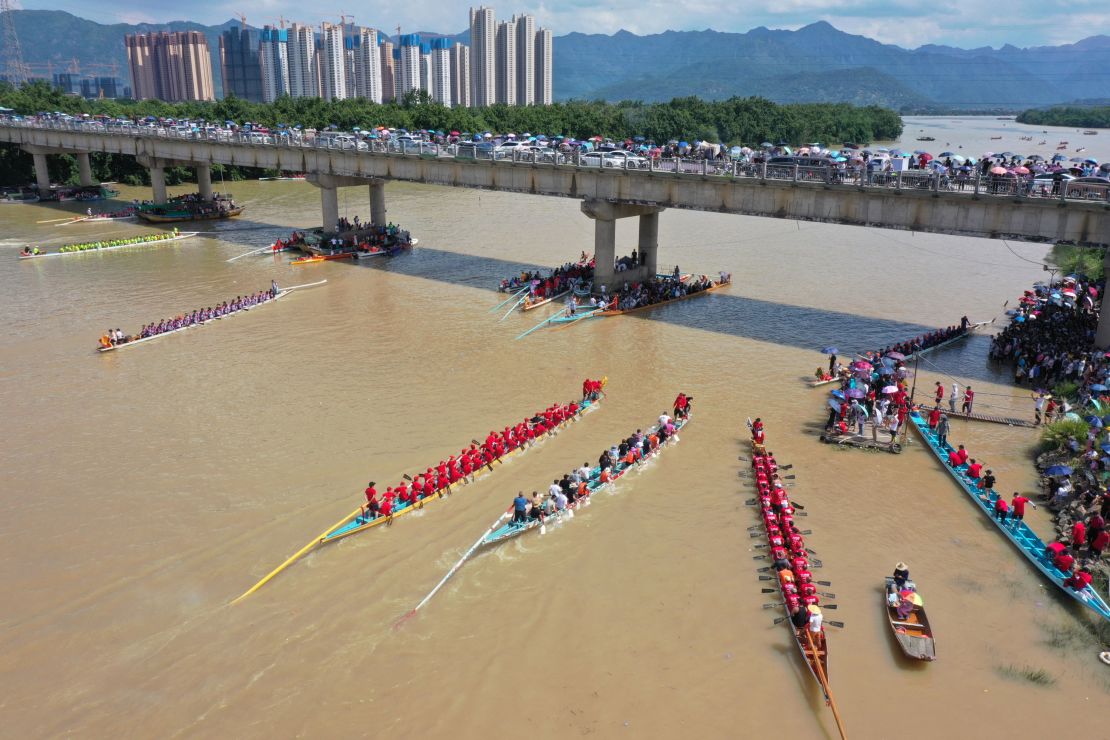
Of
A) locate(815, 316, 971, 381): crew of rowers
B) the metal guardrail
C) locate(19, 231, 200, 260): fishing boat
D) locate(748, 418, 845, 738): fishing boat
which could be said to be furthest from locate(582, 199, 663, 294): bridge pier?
locate(19, 231, 200, 260): fishing boat

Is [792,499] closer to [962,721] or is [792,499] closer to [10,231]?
[962,721]

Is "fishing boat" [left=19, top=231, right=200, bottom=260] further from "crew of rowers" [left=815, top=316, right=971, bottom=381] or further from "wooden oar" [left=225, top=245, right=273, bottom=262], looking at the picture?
"crew of rowers" [left=815, top=316, right=971, bottom=381]

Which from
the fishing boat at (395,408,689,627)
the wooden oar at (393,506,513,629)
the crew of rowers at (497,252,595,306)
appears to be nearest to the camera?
the wooden oar at (393,506,513,629)

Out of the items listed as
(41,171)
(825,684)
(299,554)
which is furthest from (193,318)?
(41,171)

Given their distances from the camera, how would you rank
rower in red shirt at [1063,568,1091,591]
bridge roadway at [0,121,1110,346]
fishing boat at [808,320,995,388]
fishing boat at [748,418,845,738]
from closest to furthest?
fishing boat at [748,418,845,738]
rower in red shirt at [1063,568,1091,591]
fishing boat at [808,320,995,388]
bridge roadway at [0,121,1110,346]

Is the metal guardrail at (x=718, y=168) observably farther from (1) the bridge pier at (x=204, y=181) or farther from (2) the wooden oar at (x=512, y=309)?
(2) the wooden oar at (x=512, y=309)

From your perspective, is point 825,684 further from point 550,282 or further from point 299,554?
point 550,282
